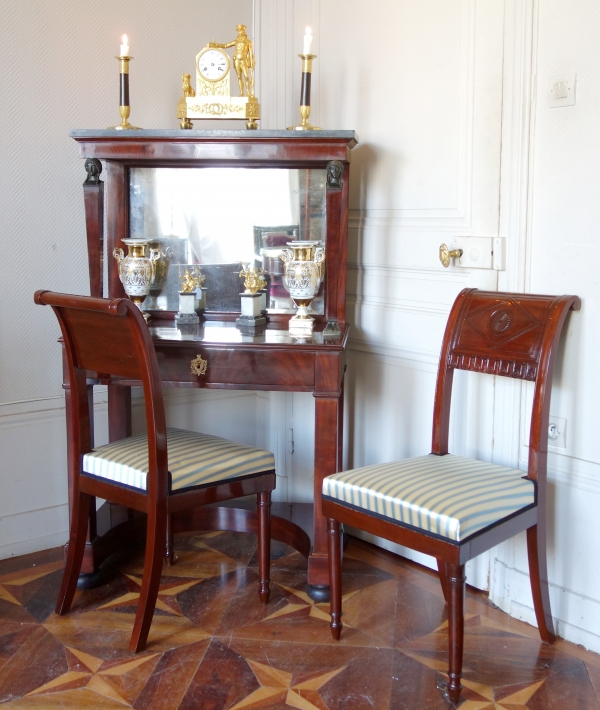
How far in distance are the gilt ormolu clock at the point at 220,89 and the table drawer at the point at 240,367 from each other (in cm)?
85

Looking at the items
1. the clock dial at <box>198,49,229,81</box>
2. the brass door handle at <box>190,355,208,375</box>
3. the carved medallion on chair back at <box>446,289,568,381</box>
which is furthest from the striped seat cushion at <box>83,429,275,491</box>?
the clock dial at <box>198,49,229,81</box>

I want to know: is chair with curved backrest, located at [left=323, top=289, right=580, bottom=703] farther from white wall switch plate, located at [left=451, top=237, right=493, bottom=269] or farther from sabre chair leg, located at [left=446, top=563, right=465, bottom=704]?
white wall switch plate, located at [left=451, top=237, right=493, bottom=269]

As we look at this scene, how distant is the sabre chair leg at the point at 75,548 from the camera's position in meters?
2.42

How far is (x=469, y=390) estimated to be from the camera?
262 centimetres

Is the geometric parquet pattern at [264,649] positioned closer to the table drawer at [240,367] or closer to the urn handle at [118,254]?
the table drawer at [240,367]

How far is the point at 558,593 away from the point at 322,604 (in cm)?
72

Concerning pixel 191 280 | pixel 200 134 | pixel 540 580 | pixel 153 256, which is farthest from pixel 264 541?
pixel 200 134

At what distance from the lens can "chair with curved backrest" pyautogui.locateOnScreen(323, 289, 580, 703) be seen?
1.94m

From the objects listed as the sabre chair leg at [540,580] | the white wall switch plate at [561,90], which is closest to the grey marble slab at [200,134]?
the white wall switch plate at [561,90]

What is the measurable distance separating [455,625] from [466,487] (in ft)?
1.12

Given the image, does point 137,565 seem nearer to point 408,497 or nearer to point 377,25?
point 408,497

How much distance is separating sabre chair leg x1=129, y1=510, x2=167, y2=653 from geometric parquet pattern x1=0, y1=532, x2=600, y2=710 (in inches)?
2.1

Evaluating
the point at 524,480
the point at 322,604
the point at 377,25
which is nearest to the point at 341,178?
the point at 377,25

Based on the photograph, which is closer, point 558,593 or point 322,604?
point 558,593
